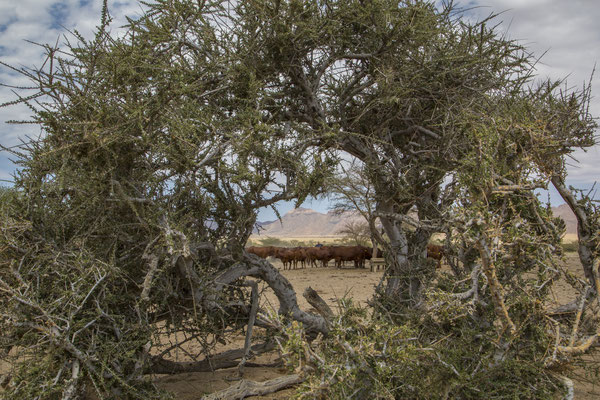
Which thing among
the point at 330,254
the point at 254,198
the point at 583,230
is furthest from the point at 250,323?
the point at 330,254

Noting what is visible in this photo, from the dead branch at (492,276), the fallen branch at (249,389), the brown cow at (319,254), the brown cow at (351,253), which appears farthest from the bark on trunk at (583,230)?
the brown cow at (319,254)

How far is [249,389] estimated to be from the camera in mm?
4461

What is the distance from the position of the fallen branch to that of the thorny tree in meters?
0.60

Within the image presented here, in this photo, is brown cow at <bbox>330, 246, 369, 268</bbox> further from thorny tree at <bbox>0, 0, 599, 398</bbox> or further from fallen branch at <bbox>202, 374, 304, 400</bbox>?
fallen branch at <bbox>202, 374, 304, 400</bbox>

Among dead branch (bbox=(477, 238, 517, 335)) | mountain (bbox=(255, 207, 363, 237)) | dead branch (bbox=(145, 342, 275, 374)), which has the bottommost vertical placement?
dead branch (bbox=(145, 342, 275, 374))

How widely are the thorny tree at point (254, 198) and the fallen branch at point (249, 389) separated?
60 cm

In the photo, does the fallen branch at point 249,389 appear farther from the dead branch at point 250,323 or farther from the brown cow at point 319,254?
the brown cow at point 319,254

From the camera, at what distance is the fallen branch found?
4289 millimetres

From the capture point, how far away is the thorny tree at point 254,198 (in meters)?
3.50

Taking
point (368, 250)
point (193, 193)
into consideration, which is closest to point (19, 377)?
point (193, 193)

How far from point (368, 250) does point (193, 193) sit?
19664 millimetres

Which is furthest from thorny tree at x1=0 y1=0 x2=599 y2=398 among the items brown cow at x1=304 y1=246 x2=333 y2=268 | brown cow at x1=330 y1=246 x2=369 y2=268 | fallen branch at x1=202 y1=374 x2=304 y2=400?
brown cow at x1=304 y1=246 x2=333 y2=268

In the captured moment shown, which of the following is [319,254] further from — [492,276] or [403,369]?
[492,276]

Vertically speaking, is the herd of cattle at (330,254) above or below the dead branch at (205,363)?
above
